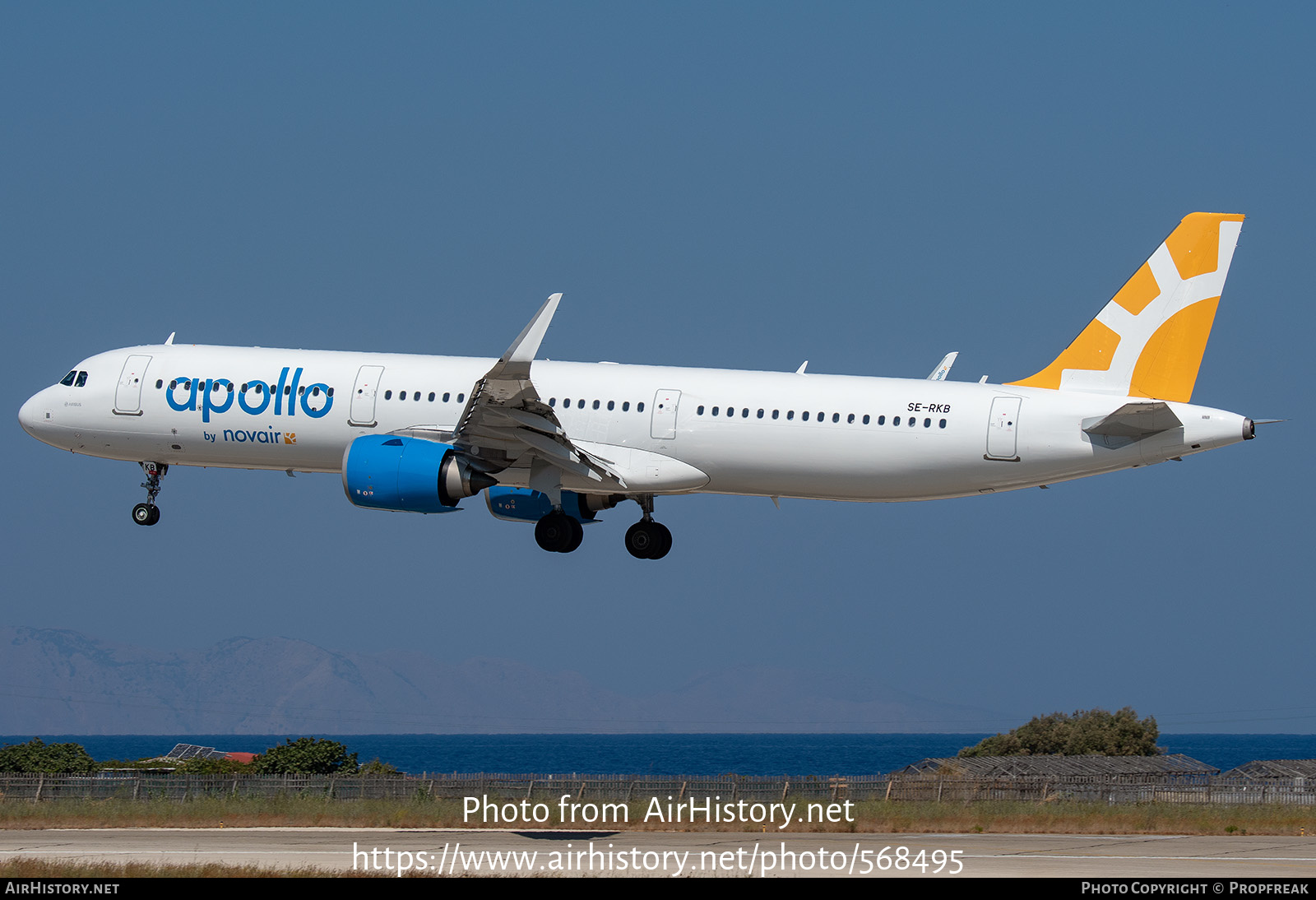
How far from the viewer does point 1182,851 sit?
30.0 meters

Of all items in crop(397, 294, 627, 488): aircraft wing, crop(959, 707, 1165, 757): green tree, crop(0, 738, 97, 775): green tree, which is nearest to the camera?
crop(397, 294, 627, 488): aircraft wing

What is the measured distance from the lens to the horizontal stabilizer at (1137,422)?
3416 cm

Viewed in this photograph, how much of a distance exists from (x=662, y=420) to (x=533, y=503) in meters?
5.32

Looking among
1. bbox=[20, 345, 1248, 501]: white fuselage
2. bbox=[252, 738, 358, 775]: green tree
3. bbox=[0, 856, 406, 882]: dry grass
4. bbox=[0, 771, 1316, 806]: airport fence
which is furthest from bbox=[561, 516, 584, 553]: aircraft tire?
bbox=[252, 738, 358, 775]: green tree

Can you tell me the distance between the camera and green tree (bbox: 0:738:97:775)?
65562 mm

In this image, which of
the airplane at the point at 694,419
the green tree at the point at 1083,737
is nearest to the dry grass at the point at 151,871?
the airplane at the point at 694,419

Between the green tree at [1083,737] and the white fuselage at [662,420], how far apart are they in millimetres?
61480

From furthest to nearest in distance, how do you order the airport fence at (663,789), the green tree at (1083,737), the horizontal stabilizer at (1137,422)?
1. the green tree at (1083,737)
2. the airport fence at (663,789)
3. the horizontal stabilizer at (1137,422)

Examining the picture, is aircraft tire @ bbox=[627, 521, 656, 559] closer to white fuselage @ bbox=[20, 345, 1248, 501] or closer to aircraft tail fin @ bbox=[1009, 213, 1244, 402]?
white fuselage @ bbox=[20, 345, 1248, 501]

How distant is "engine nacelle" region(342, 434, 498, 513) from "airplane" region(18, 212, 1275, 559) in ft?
0.14

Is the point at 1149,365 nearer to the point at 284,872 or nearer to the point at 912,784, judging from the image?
the point at 912,784

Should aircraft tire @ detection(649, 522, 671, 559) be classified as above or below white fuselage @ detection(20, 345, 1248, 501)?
below

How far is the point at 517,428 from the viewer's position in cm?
3694

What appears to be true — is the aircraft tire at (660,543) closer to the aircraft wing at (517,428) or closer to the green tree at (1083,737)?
the aircraft wing at (517,428)
